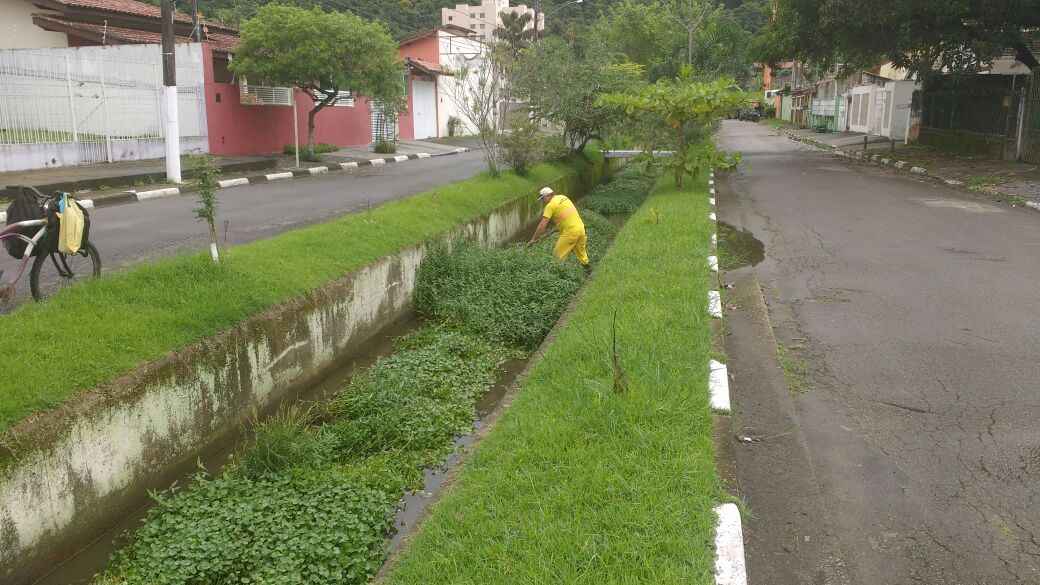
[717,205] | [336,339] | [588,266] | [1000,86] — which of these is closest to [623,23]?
[1000,86]

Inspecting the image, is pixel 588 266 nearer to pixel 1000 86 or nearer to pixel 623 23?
pixel 1000 86

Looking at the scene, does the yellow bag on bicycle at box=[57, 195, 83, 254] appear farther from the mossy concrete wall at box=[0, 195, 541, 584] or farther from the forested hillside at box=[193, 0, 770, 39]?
the forested hillside at box=[193, 0, 770, 39]

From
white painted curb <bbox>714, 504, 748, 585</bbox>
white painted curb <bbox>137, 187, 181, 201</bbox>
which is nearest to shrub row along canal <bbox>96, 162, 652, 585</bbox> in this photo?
white painted curb <bbox>714, 504, 748, 585</bbox>

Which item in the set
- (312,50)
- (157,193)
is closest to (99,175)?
(157,193)

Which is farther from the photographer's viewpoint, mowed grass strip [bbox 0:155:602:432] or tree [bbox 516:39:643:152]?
tree [bbox 516:39:643:152]

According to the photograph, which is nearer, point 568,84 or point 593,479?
point 593,479

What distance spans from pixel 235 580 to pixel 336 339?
A: 11.8 feet

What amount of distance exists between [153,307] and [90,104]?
14.5 metres

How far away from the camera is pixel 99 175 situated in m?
15.6

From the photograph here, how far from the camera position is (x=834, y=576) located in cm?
337

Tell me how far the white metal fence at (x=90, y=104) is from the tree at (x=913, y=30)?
635 inches

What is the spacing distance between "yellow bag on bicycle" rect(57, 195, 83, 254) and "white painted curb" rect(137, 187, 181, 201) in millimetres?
8903

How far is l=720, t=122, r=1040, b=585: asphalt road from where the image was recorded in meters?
3.52

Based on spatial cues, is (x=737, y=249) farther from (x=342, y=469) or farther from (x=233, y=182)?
(x=233, y=182)
